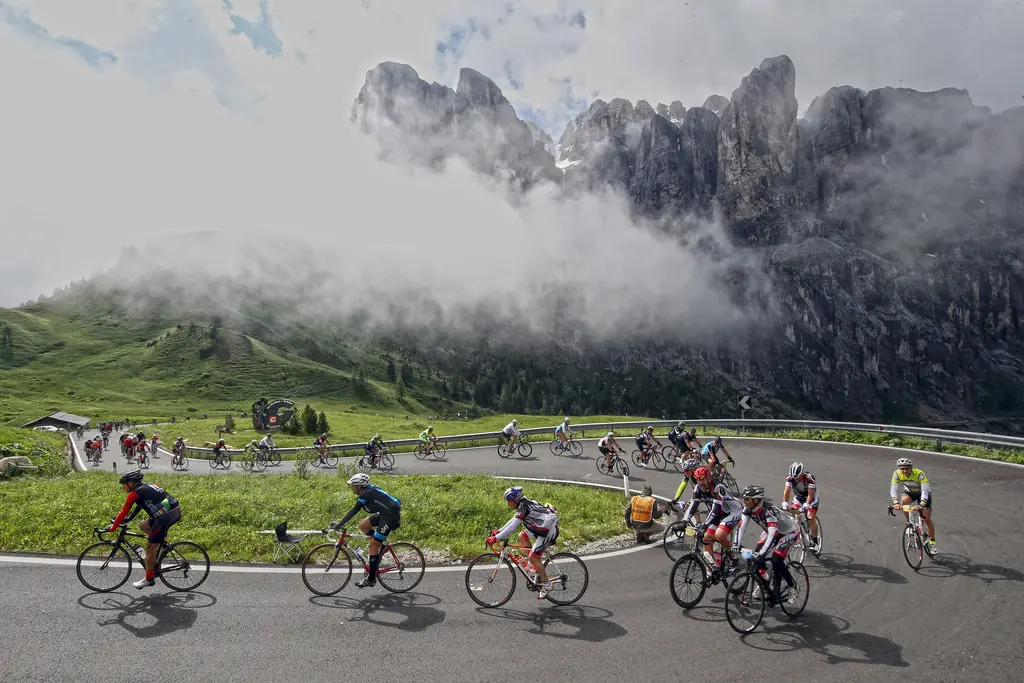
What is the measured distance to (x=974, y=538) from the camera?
1608 cm

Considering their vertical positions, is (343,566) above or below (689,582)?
below

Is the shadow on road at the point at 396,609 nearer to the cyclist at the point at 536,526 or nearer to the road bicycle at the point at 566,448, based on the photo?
the cyclist at the point at 536,526

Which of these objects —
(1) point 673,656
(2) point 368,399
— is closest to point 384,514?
(1) point 673,656

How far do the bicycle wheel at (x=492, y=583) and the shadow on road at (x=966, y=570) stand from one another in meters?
10.3

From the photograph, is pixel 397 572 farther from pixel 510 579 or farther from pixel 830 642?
pixel 830 642

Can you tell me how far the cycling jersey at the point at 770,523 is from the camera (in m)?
10.7

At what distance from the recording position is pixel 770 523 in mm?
10758

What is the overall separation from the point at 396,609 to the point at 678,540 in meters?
8.47

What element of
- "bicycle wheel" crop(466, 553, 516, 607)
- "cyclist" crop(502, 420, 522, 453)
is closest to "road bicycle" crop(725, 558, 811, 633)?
"bicycle wheel" crop(466, 553, 516, 607)

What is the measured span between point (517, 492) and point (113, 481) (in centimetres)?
2258

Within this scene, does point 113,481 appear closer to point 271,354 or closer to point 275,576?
point 275,576

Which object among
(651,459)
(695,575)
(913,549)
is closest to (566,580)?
(695,575)

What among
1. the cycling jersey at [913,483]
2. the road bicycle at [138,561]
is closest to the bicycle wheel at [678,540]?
the cycling jersey at [913,483]

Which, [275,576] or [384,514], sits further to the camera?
[275,576]
